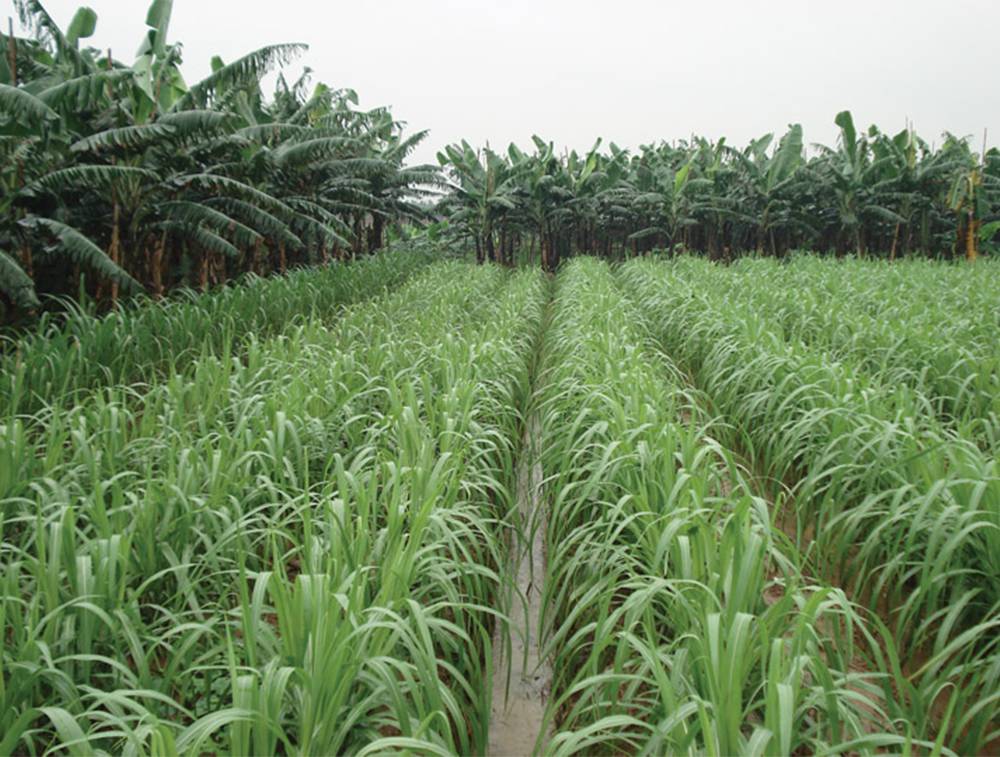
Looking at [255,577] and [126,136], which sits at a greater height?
[126,136]

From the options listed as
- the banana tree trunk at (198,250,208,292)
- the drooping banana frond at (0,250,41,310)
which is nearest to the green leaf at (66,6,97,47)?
the banana tree trunk at (198,250,208,292)

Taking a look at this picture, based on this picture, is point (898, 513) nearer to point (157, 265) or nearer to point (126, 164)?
point (126, 164)

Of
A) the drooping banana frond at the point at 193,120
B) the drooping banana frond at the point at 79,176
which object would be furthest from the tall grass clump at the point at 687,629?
the drooping banana frond at the point at 193,120

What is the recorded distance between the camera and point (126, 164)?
285 inches

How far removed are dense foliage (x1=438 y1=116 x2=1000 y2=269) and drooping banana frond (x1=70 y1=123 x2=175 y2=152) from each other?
1121cm

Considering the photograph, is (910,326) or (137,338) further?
(910,326)

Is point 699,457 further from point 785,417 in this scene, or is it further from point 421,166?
point 421,166

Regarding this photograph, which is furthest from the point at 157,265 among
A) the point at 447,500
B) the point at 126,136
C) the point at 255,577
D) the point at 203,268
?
the point at 255,577

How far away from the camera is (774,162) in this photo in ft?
56.8

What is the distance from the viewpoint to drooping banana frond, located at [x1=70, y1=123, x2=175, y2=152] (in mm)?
6535

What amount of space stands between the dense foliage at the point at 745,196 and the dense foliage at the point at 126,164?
869 cm

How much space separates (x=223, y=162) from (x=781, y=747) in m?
9.64

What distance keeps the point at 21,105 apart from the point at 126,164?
1.81 meters

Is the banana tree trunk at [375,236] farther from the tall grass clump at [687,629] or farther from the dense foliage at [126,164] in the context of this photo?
the tall grass clump at [687,629]
